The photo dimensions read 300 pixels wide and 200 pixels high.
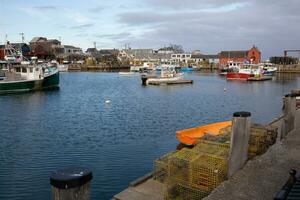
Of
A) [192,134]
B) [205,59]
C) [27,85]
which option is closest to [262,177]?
[192,134]

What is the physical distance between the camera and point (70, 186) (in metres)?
3.11

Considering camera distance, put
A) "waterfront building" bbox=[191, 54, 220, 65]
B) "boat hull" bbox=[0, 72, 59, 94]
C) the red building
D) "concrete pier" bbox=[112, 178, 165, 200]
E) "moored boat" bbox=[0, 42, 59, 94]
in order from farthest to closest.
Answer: "waterfront building" bbox=[191, 54, 220, 65] < the red building < "moored boat" bbox=[0, 42, 59, 94] < "boat hull" bbox=[0, 72, 59, 94] < "concrete pier" bbox=[112, 178, 165, 200]

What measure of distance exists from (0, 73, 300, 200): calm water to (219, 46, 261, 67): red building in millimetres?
81825

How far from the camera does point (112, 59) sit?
138 meters

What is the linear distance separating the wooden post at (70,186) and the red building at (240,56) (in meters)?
116

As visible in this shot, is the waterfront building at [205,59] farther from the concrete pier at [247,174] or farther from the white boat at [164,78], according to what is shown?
the concrete pier at [247,174]

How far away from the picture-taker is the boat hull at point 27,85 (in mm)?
45094

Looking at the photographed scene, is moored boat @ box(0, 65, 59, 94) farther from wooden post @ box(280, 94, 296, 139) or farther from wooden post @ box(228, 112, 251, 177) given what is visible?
wooden post @ box(228, 112, 251, 177)

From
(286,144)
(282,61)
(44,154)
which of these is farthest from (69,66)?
(286,144)

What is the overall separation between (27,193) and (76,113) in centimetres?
1812

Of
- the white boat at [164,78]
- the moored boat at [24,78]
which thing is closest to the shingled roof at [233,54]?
the white boat at [164,78]

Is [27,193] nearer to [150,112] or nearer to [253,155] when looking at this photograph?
[253,155]

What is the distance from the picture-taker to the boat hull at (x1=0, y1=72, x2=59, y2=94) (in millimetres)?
45094

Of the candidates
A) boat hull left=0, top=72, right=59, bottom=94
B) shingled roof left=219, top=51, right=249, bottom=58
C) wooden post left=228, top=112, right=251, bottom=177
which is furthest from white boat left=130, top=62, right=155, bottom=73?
wooden post left=228, top=112, right=251, bottom=177
